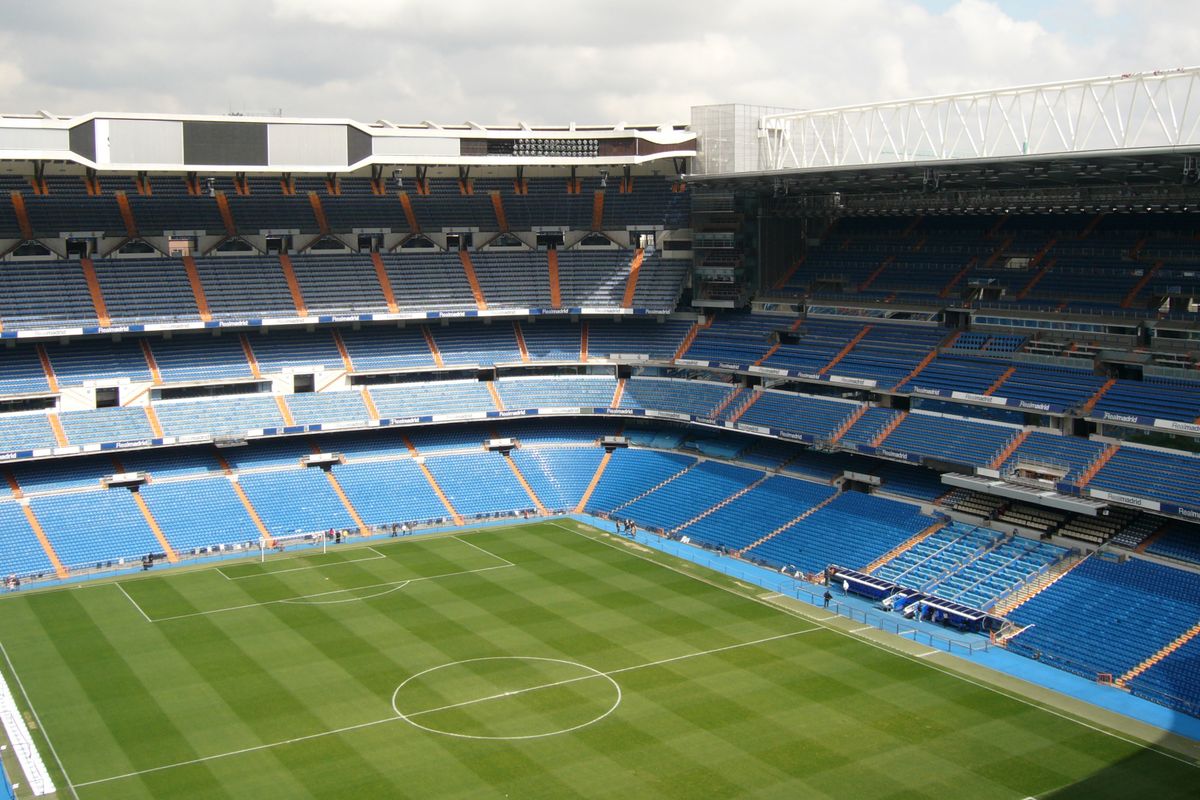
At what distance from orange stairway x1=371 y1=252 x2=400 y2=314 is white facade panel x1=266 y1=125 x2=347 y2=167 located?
27.4 feet

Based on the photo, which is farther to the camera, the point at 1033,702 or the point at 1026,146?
the point at 1026,146

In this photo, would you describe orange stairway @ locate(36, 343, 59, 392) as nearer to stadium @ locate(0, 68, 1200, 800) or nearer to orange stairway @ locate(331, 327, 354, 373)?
stadium @ locate(0, 68, 1200, 800)

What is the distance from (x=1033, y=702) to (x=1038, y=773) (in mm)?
5025

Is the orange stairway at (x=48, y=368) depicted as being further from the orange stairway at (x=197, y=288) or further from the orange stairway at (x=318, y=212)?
the orange stairway at (x=318, y=212)

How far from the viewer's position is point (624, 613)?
145 feet

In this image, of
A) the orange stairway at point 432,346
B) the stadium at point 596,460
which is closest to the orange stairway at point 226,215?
the stadium at point 596,460

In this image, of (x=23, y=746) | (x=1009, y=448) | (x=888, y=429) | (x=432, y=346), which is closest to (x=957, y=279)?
(x=888, y=429)

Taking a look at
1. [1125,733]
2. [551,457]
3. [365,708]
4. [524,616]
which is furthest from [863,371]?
[365,708]

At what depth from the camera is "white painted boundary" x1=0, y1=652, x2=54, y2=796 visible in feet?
99.6

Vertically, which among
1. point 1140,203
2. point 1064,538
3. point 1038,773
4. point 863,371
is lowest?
point 1038,773

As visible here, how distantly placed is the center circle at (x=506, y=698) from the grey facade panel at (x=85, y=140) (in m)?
28.9

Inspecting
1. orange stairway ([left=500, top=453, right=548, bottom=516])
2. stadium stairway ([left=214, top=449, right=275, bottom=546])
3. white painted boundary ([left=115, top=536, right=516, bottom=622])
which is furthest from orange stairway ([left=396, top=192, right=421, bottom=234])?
white painted boundary ([left=115, top=536, right=516, bottom=622])

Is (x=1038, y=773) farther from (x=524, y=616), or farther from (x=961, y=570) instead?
(x=524, y=616)

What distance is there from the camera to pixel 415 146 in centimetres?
5847
